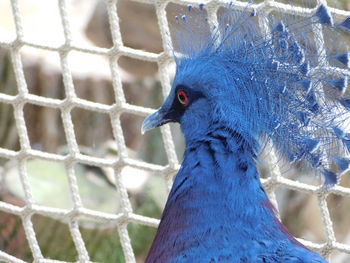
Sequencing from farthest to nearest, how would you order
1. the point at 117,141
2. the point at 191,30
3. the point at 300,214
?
the point at 300,214 → the point at 117,141 → the point at 191,30

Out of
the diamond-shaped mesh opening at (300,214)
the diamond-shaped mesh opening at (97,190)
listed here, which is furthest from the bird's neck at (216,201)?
the diamond-shaped mesh opening at (300,214)

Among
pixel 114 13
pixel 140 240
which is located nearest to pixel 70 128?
pixel 114 13

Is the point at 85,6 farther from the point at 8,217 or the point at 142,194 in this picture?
the point at 8,217

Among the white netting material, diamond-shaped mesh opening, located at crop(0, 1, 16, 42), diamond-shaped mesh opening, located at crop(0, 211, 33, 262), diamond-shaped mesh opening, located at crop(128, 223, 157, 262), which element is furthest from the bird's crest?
diamond-shaped mesh opening, located at crop(0, 1, 16, 42)

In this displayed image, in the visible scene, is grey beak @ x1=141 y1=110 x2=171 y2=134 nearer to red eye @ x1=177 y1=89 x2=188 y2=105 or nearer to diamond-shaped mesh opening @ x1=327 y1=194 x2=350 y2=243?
red eye @ x1=177 y1=89 x2=188 y2=105

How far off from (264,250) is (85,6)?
3.78 meters

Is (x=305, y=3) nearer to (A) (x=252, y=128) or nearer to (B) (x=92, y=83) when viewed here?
(A) (x=252, y=128)

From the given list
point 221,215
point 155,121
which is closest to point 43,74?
point 155,121

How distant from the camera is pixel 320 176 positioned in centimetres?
180

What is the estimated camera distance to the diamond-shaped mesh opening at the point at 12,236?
313cm

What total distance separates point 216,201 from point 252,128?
0.17 meters

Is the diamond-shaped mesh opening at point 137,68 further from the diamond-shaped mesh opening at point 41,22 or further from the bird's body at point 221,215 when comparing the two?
the bird's body at point 221,215

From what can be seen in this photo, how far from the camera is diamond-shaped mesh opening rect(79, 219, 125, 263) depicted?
3.12 m

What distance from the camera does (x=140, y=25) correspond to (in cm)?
442
